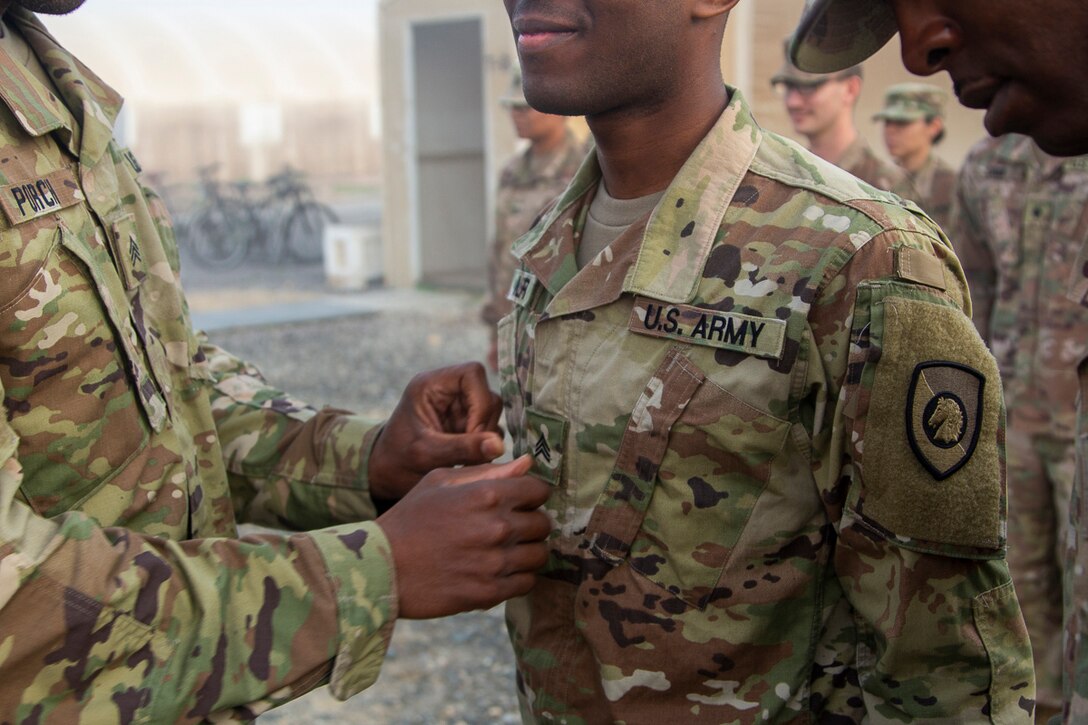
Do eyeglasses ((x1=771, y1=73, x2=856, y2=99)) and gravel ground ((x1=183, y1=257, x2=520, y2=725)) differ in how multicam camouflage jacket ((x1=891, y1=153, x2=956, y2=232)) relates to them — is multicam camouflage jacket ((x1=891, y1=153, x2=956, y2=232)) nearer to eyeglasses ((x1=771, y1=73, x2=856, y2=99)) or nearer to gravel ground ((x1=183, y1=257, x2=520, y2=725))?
eyeglasses ((x1=771, y1=73, x2=856, y2=99))

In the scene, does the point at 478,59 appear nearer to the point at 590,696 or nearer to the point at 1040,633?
the point at 1040,633

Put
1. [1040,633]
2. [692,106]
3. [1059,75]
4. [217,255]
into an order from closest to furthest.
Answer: [1059,75], [692,106], [1040,633], [217,255]

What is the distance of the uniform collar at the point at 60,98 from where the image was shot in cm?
165

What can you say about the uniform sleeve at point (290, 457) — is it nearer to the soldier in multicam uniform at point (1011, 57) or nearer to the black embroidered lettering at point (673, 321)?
the black embroidered lettering at point (673, 321)

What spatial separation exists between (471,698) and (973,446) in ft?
9.24

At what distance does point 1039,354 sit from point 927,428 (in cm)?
277

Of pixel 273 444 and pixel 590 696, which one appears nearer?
pixel 590 696

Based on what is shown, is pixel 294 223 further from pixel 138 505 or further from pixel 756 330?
pixel 756 330

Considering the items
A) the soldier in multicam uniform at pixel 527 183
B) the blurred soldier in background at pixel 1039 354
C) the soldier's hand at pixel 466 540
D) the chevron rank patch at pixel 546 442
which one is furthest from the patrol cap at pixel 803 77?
the soldier's hand at pixel 466 540

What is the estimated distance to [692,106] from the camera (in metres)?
1.79

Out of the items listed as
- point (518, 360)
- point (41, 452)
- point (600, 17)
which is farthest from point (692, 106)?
point (41, 452)

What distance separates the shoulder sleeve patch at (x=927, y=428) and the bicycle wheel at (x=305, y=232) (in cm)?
1564

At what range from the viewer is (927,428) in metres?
1.50

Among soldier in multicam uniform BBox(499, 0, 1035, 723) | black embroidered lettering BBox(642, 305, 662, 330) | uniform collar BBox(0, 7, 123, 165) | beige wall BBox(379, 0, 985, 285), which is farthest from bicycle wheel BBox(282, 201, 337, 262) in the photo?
black embroidered lettering BBox(642, 305, 662, 330)
